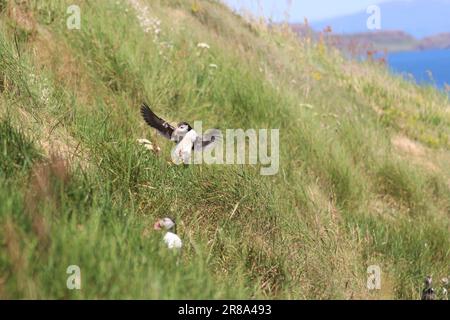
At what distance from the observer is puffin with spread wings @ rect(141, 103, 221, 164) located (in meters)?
4.73

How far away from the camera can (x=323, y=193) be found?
6.07m

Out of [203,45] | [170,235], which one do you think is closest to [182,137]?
[170,235]

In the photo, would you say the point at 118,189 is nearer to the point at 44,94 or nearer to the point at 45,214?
the point at 45,214

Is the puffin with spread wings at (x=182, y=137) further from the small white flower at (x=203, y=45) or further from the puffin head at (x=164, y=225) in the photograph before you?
the small white flower at (x=203, y=45)

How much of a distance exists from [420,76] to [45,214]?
12.5m

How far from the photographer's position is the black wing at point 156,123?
16.8 ft

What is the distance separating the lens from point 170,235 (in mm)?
3391

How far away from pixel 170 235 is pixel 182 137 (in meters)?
1.72

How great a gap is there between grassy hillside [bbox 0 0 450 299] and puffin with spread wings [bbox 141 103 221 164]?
14 centimetres
